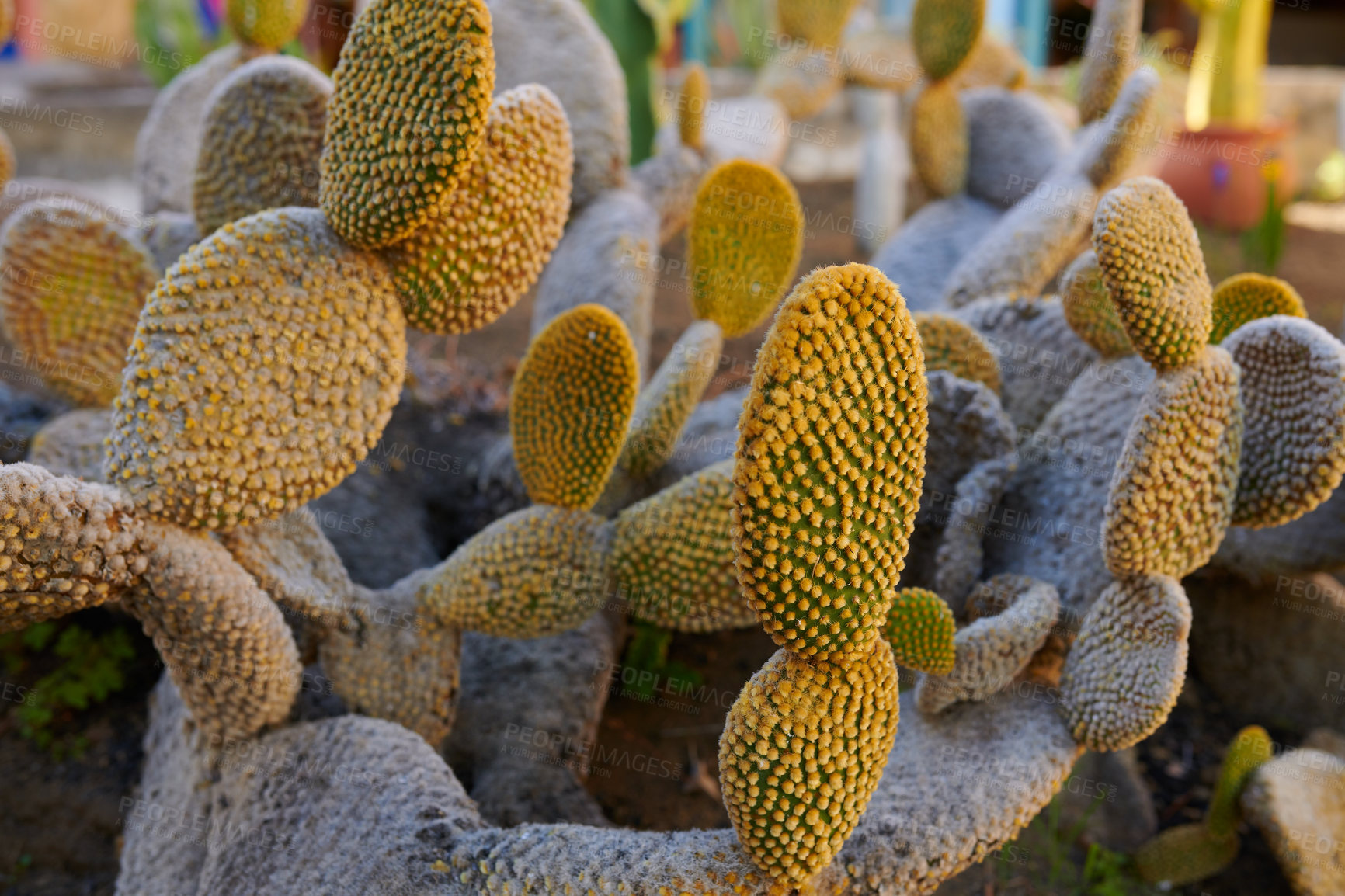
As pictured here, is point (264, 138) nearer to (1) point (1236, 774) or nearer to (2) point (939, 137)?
(2) point (939, 137)

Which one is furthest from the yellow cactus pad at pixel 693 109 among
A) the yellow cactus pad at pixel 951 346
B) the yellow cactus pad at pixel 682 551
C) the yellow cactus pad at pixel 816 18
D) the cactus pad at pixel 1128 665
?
the cactus pad at pixel 1128 665

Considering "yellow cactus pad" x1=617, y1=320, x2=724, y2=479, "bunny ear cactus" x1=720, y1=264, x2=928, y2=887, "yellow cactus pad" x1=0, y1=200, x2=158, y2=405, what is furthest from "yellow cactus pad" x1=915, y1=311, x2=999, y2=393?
"yellow cactus pad" x1=0, y1=200, x2=158, y2=405

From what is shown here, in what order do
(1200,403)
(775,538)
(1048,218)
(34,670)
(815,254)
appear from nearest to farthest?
(775,538) → (1200,403) → (34,670) → (1048,218) → (815,254)

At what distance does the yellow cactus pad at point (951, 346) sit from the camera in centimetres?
164

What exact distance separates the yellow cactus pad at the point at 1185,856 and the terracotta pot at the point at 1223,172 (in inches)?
146

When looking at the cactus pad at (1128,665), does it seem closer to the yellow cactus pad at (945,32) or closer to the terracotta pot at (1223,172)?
the yellow cactus pad at (945,32)

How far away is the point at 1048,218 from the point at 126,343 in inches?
68.7

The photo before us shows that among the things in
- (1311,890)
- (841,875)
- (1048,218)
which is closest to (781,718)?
(841,875)

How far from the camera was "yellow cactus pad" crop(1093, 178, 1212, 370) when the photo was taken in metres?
1.17

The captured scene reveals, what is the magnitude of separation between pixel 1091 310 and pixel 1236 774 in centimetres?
81

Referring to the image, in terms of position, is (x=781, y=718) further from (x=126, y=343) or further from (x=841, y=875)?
(x=126, y=343)

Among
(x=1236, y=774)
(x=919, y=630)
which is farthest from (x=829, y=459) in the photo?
(x=1236, y=774)

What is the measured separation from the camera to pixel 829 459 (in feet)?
2.93

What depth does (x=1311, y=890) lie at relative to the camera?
1.63 m
